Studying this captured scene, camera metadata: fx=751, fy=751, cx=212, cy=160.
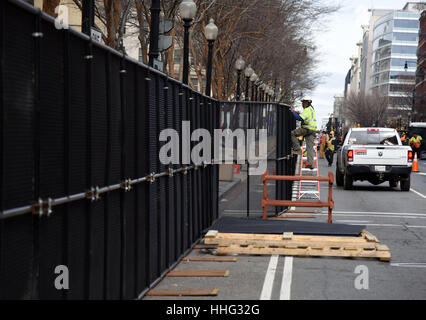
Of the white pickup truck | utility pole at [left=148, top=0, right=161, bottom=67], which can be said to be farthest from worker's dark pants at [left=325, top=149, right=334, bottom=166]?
utility pole at [left=148, top=0, right=161, bottom=67]

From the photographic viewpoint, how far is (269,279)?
31.3 ft

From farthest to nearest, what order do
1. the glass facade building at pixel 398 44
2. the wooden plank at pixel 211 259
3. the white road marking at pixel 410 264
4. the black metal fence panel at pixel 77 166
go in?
the glass facade building at pixel 398 44
the wooden plank at pixel 211 259
the white road marking at pixel 410 264
the black metal fence panel at pixel 77 166

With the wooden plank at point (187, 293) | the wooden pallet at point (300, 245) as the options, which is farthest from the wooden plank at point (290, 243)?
the wooden plank at point (187, 293)

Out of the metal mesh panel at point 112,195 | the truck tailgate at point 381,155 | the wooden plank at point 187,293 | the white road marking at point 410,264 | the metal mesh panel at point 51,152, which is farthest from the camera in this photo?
the truck tailgate at point 381,155

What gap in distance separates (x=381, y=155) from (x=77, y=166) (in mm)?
19330

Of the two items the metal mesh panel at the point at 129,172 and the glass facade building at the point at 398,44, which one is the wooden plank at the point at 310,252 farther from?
the glass facade building at the point at 398,44

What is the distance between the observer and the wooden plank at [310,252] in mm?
11109

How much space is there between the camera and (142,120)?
27.8 feet

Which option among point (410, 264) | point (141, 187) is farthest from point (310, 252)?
point (141, 187)

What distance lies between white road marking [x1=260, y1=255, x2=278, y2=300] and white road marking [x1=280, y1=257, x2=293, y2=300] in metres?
0.14

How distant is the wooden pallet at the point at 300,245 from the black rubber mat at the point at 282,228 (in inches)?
17.9

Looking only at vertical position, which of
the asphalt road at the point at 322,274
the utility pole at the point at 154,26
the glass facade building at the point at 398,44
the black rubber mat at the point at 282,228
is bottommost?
the asphalt road at the point at 322,274

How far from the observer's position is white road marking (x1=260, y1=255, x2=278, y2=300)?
28.0ft
